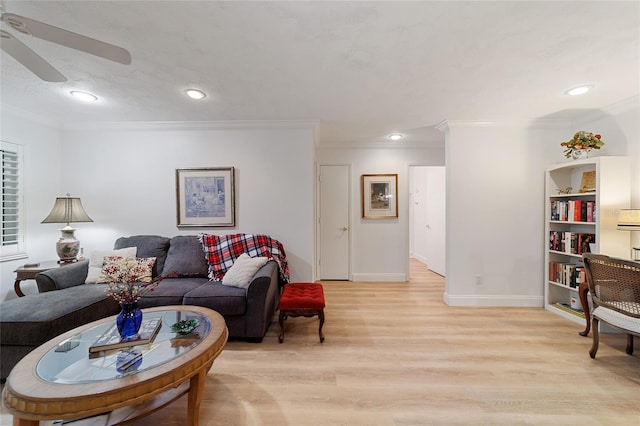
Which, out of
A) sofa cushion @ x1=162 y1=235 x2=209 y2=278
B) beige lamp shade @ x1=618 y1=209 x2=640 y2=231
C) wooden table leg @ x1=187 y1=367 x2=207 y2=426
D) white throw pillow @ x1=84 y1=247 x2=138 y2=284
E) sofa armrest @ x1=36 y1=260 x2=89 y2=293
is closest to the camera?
wooden table leg @ x1=187 y1=367 x2=207 y2=426

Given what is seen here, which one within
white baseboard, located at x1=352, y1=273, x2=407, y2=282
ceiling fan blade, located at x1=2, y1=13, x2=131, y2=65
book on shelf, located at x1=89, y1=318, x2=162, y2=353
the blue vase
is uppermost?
ceiling fan blade, located at x1=2, y1=13, x2=131, y2=65

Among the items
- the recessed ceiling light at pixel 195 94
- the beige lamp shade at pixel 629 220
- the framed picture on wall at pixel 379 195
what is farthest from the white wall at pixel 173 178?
the beige lamp shade at pixel 629 220

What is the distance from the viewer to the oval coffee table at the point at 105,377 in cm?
106

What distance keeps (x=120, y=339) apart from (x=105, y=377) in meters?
0.37

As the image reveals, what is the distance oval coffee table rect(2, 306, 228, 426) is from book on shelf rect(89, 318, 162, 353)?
34 millimetres

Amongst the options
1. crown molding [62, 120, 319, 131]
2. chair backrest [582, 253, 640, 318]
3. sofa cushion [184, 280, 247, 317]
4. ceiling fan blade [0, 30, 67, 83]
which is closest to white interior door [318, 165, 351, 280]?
crown molding [62, 120, 319, 131]

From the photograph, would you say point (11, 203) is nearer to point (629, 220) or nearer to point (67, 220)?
point (67, 220)

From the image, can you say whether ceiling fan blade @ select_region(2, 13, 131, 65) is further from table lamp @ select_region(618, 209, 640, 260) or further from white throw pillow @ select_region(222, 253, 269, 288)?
table lamp @ select_region(618, 209, 640, 260)

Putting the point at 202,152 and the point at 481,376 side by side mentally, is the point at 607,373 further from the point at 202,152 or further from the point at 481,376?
the point at 202,152

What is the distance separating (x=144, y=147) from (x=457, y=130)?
13.8 feet

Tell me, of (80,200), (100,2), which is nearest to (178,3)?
(100,2)

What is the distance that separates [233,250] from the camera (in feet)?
9.94

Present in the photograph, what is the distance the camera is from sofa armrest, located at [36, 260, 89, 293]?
2400 millimetres

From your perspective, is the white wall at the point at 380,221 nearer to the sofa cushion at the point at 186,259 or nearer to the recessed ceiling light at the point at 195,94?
the recessed ceiling light at the point at 195,94
